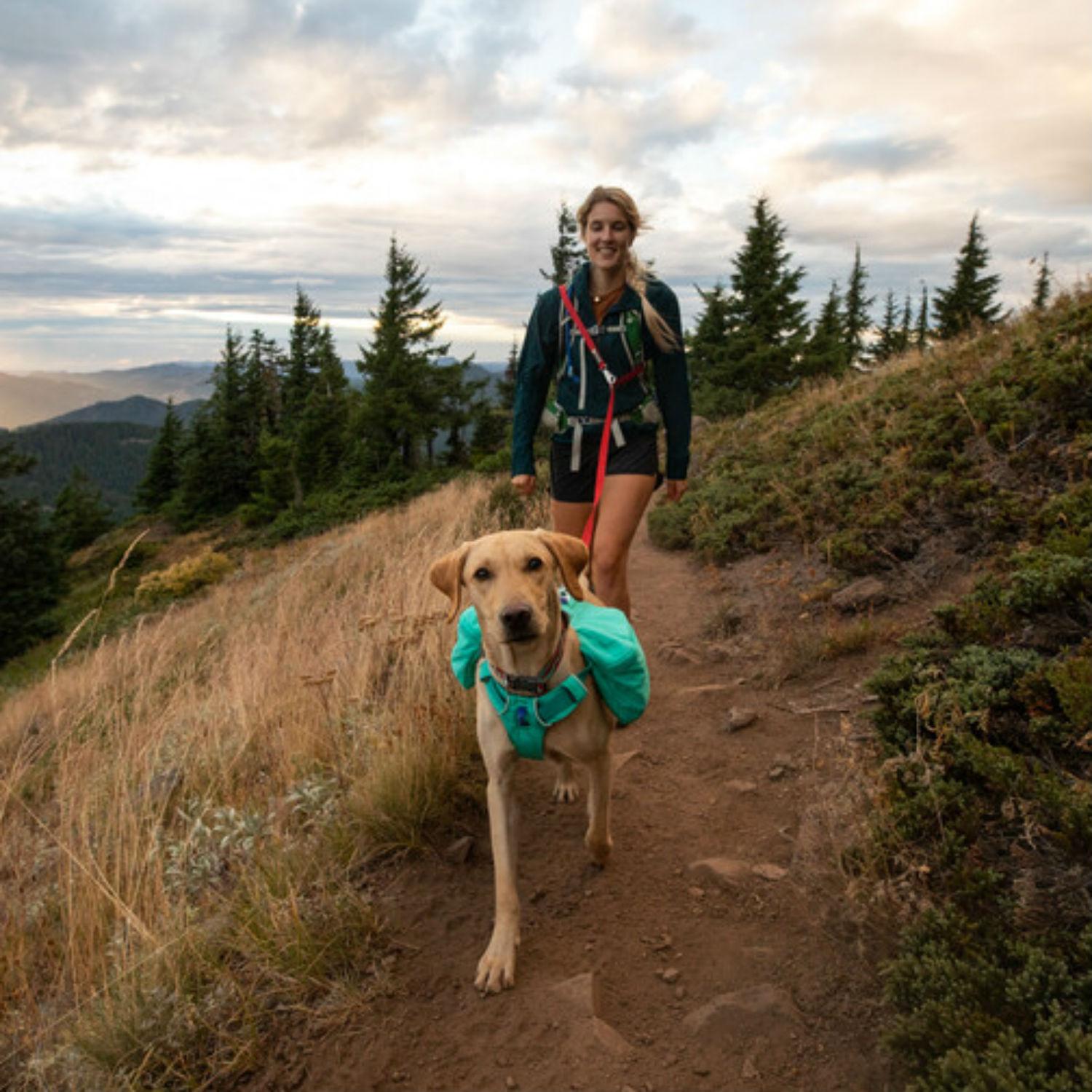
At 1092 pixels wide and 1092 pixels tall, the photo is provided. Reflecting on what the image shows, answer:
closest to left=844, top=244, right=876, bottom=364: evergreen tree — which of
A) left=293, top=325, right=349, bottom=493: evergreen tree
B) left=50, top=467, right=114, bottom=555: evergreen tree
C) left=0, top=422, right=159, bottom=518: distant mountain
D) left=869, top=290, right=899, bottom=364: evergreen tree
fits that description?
left=869, top=290, right=899, bottom=364: evergreen tree

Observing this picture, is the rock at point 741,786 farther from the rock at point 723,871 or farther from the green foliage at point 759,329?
the green foliage at point 759,329

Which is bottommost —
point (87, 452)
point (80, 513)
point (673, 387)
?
point (87, 452)

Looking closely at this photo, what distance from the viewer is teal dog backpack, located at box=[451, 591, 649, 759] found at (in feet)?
8.54

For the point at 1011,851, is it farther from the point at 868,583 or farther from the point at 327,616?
the point at 327,616

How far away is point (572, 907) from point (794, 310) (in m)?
26.9

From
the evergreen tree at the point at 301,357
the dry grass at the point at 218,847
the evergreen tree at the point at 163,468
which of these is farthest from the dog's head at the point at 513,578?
the evergreen tree at the point at 163,468

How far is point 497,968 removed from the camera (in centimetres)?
237

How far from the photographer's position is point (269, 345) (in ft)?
156

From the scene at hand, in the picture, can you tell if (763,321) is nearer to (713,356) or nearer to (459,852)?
(713,356)

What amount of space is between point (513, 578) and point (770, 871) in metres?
1.51

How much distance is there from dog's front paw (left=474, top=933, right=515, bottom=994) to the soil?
0.03 m

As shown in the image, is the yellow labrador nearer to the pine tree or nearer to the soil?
the soil

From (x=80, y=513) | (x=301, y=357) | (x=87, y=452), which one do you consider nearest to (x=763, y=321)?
(x=301, y=357)

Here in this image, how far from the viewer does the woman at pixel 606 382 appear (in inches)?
147
